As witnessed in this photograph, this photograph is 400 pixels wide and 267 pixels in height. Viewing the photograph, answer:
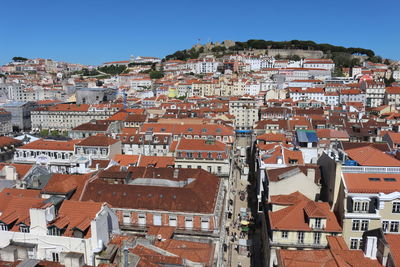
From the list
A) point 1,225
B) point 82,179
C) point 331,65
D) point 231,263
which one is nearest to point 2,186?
point 82,179

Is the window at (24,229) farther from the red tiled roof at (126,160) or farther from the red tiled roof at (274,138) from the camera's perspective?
the red tiled roof at (274,138)

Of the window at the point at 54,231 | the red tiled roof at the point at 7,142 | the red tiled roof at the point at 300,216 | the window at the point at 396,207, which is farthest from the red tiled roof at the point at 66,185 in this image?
the red tiled roof at the point at 7,142

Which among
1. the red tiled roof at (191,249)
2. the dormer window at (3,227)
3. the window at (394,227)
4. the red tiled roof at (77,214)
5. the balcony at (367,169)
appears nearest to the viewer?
the red tiled roof at (191,249)

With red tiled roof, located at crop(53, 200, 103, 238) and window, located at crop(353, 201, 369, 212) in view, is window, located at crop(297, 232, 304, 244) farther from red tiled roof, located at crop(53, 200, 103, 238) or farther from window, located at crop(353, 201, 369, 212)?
red tiled roof, located at crop(53, 200, 103, 238)

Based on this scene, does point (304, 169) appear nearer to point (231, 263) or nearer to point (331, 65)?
point (231, 263)

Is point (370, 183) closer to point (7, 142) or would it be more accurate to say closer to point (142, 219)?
point (142, 219)

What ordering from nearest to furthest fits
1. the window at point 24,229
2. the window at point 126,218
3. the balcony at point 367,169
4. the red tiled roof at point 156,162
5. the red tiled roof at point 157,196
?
the window at point 24,229, the balcony at point 367,169, the red tiled roof at point 157,196, the window at point 126,218, the red tiled roof at point 156,162

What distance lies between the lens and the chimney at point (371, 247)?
961 inches

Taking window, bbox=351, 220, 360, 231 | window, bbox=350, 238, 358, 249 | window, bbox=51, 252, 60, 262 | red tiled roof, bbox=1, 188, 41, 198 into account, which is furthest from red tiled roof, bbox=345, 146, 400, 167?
red tiled roof, bbox=1, 188, 41, 198

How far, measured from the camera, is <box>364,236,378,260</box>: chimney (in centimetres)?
2440

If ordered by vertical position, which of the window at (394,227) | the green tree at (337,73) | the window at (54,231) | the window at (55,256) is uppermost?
the green tree at (337,73)

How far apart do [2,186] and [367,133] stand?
236 feet

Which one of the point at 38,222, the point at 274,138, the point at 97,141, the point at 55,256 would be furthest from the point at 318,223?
the point at 97,141

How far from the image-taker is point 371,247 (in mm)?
24531
